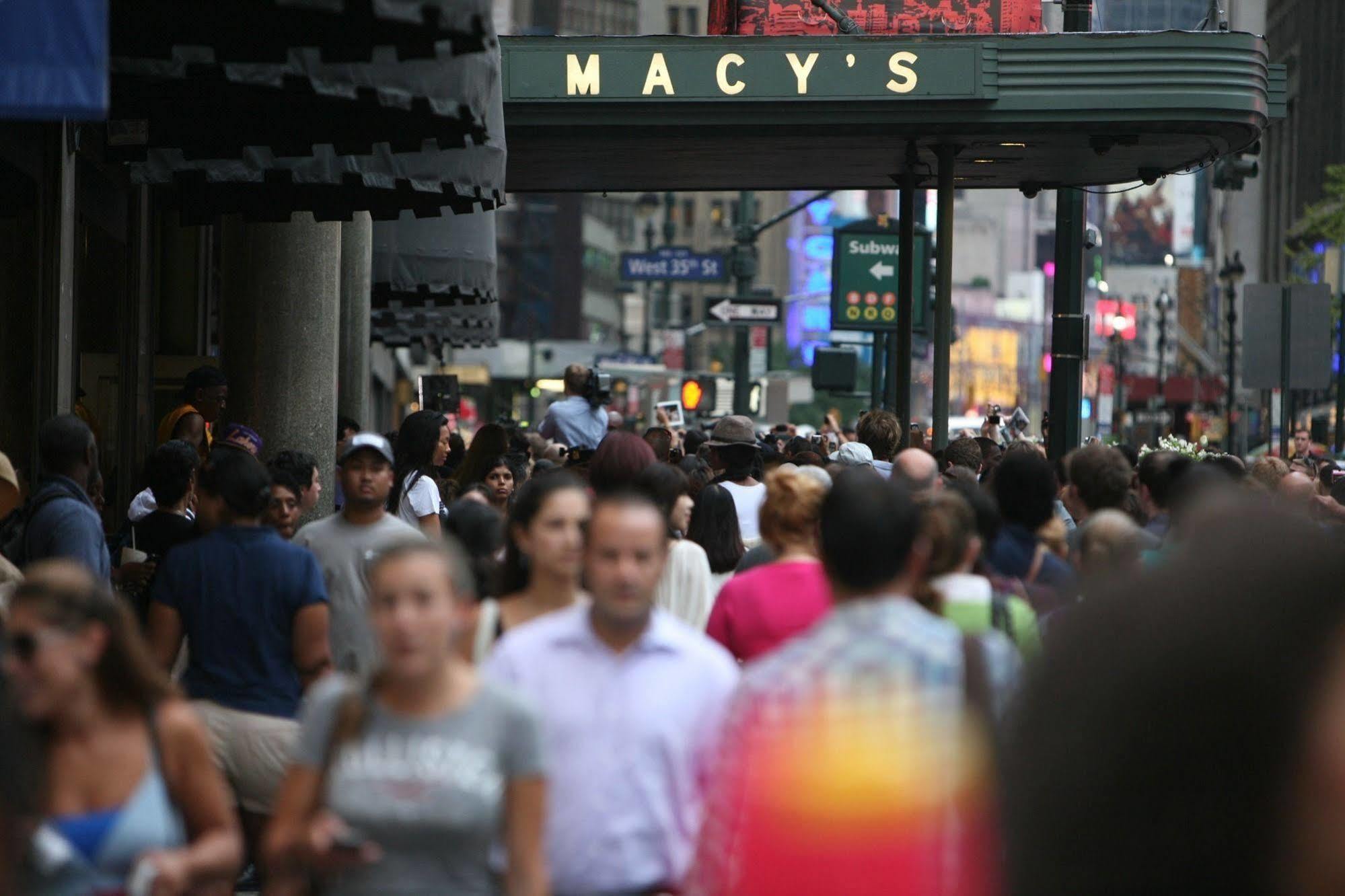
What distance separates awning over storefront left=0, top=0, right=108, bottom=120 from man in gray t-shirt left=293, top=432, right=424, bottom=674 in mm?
1736

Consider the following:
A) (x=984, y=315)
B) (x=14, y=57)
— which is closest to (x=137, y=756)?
(x=14, y=57)

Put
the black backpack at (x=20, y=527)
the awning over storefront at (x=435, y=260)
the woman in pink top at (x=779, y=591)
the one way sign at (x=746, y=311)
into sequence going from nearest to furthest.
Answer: the woman in pink top at (x=779, y=591)
the black backpack at (x=20, y=527)
the awning over storefront at (x=435, y=260)
the one way sign at (x=746, y=311)

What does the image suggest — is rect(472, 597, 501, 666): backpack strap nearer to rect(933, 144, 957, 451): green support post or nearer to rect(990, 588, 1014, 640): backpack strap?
rect(990, 588, 1014, 640): backpack strap

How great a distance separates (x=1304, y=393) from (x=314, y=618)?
69639 mm

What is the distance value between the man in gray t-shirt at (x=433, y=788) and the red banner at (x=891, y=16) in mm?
13685

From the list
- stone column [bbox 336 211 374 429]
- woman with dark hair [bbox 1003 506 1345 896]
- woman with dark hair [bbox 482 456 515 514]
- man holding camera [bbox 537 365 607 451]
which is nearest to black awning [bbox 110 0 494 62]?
woman with dark hair [bbox 482 456 515 514]

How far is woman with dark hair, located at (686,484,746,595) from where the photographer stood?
9.55 meters

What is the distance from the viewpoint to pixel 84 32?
287 inches

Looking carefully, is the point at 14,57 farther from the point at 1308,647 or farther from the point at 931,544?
the point at 1308,647

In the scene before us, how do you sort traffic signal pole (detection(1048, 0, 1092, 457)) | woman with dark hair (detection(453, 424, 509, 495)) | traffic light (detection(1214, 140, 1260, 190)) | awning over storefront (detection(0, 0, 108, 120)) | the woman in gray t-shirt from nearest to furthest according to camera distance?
the woman in gray t-shirt, awning over storefront (detection(0, 0, 108, 120)), woman with dark hair (detection(453, 424, 509, 495)), traffic signal pole (detection(1048, 0, 1092, 457)), traffic light (detection(1214, 140, 1260, 190))

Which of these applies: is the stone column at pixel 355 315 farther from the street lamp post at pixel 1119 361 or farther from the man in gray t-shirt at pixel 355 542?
the street lamp post at pixel 1119 361

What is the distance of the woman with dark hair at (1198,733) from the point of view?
2619mm

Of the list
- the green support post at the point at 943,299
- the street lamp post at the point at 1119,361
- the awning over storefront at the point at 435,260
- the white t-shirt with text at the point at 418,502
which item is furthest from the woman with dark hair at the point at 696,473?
the street lamp post at the point at 1119,361

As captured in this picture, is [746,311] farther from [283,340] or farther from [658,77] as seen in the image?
[283,340]
